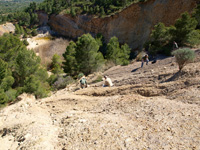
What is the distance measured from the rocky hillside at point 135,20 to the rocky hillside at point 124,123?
22.6 meters

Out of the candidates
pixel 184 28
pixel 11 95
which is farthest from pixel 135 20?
pixel 11 95

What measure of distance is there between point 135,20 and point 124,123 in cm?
3057

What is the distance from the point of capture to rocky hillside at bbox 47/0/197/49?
25.9 metres

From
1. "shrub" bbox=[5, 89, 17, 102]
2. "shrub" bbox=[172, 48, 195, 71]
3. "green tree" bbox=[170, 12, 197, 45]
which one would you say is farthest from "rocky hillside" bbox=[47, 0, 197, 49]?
"shrub" bbox=[5, 89, 17, 102]

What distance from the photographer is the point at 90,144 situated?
4039mm

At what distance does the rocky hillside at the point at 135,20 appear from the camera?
25891mm

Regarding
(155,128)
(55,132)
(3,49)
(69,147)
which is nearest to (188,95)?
(155,128)

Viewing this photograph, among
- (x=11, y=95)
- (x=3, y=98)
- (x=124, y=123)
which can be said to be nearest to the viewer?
(x=124, y=123)

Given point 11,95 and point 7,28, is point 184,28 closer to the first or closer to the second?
point 11,95

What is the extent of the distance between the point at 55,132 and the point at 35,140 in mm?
629

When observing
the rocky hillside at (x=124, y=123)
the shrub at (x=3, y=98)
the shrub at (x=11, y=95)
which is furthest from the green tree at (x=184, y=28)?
the shrub at (x=3, y=98)

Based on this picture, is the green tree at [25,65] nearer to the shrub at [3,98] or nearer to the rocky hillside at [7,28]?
the shrub at [3,98]

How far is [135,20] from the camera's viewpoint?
105 feet

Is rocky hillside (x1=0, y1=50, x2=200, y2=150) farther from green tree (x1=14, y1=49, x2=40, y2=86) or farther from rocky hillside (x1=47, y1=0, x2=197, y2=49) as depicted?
rocky hillside (x1=47, y1=0, x2=197, y2=49)
